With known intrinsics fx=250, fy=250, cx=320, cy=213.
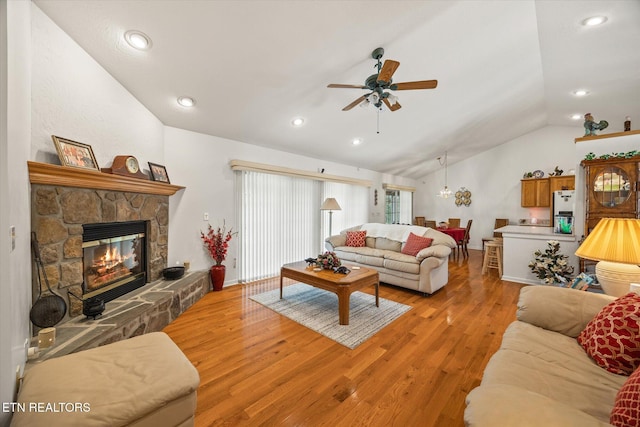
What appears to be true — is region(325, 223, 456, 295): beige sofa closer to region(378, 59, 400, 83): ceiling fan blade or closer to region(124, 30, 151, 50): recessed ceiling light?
region(378, 59, 400, 83): ceiling fan blade

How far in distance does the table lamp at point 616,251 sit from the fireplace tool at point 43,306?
3717 millimetres

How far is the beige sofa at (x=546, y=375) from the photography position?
0.84m

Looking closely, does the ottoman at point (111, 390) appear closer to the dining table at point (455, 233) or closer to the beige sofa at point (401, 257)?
the beige sofa at point (401, 257)

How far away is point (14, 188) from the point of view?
139 cm

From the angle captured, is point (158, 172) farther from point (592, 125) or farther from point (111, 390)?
point (592, 125)

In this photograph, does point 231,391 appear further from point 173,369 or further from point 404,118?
point 404,118

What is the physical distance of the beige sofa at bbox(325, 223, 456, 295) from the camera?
370 cm

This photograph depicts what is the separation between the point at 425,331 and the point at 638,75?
4.64m

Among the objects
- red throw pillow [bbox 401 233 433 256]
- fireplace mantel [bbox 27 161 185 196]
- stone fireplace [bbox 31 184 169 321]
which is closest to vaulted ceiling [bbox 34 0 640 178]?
fireplace mantel [bbox 27 161 185 196]

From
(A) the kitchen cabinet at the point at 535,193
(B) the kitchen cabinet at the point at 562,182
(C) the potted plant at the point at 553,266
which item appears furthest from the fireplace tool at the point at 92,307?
(A) the kitchen cabinet at the point at 535,193

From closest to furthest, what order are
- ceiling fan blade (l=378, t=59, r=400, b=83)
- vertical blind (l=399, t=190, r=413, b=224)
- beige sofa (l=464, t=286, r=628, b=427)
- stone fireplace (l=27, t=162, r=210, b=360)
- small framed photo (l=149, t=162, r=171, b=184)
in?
beige sofa (l=464, t=286, r=628, b=427)
stone fireplace (l=27, t=162, r=210, b=360)
ceiling fan blade (l=378, t=59, r=400, b=83)
small framed photo (l=149, t=162, r=171, b=184)
vertical blind (l=399, t=190, r=413, b=224)

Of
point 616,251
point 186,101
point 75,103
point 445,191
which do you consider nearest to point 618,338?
point 616,251

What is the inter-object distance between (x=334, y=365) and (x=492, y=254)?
15.1ft

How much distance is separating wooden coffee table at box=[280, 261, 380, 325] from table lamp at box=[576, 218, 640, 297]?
193cm
